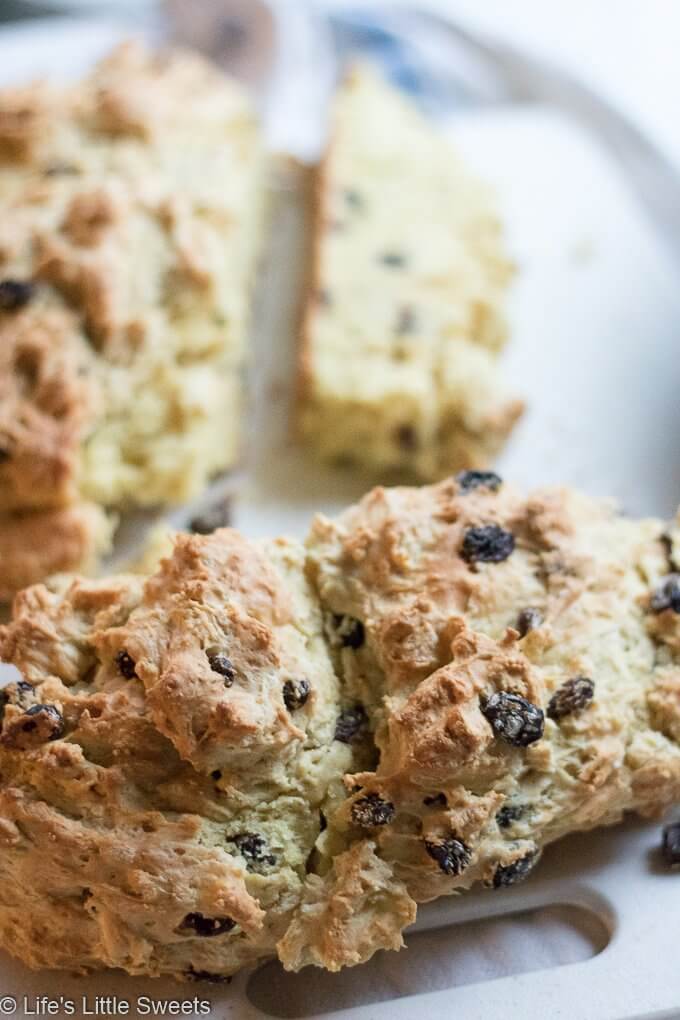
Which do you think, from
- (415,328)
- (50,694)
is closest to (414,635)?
(50,694)

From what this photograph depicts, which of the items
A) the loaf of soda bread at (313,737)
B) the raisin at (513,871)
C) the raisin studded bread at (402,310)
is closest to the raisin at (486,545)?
the loaf of soda bread at (313,737)

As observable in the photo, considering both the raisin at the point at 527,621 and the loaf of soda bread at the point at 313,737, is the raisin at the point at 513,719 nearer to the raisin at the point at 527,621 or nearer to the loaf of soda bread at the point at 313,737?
the loaf of soda bread at the point at 313,737

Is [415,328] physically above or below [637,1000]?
above

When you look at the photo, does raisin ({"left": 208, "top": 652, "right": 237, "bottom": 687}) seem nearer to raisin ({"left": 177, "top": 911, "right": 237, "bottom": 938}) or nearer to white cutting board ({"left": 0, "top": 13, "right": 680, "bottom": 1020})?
raisin ({"left": 177, "top": 911, "right": 237, "bottom": 938})

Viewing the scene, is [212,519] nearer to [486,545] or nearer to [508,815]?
[486,545]

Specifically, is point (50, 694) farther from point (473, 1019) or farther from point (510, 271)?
point (510, 271)

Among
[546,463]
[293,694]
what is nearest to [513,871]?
[293,694]
